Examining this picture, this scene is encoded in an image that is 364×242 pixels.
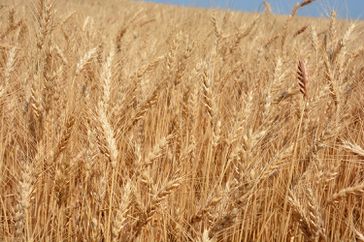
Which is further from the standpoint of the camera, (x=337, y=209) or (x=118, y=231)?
(x=337, y=209)

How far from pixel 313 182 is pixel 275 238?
201 millimetres

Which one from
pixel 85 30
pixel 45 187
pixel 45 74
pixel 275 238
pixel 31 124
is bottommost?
pixel 275 238

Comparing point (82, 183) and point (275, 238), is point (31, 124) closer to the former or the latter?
point (82, 183)

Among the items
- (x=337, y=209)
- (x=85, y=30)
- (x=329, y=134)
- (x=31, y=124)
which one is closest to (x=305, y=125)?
(x=329, y=134)

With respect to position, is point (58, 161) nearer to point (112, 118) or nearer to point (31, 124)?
point (112, 118)

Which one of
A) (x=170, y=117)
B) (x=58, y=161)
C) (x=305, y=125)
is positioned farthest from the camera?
(x=170, y=117)

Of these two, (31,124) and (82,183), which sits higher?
(31,124)

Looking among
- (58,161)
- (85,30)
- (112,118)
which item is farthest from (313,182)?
(85,30)

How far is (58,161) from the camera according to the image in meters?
1.11

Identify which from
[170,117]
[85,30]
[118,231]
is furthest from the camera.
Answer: [85,30]

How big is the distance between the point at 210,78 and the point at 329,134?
1.22ft

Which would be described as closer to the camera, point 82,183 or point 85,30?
point 82,183

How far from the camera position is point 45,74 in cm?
141

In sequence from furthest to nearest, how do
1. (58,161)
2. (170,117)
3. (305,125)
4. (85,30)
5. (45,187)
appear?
1. (85,30)
2. (170,117)
3. (305,125)
4. (45,187)
5. (58,161)
